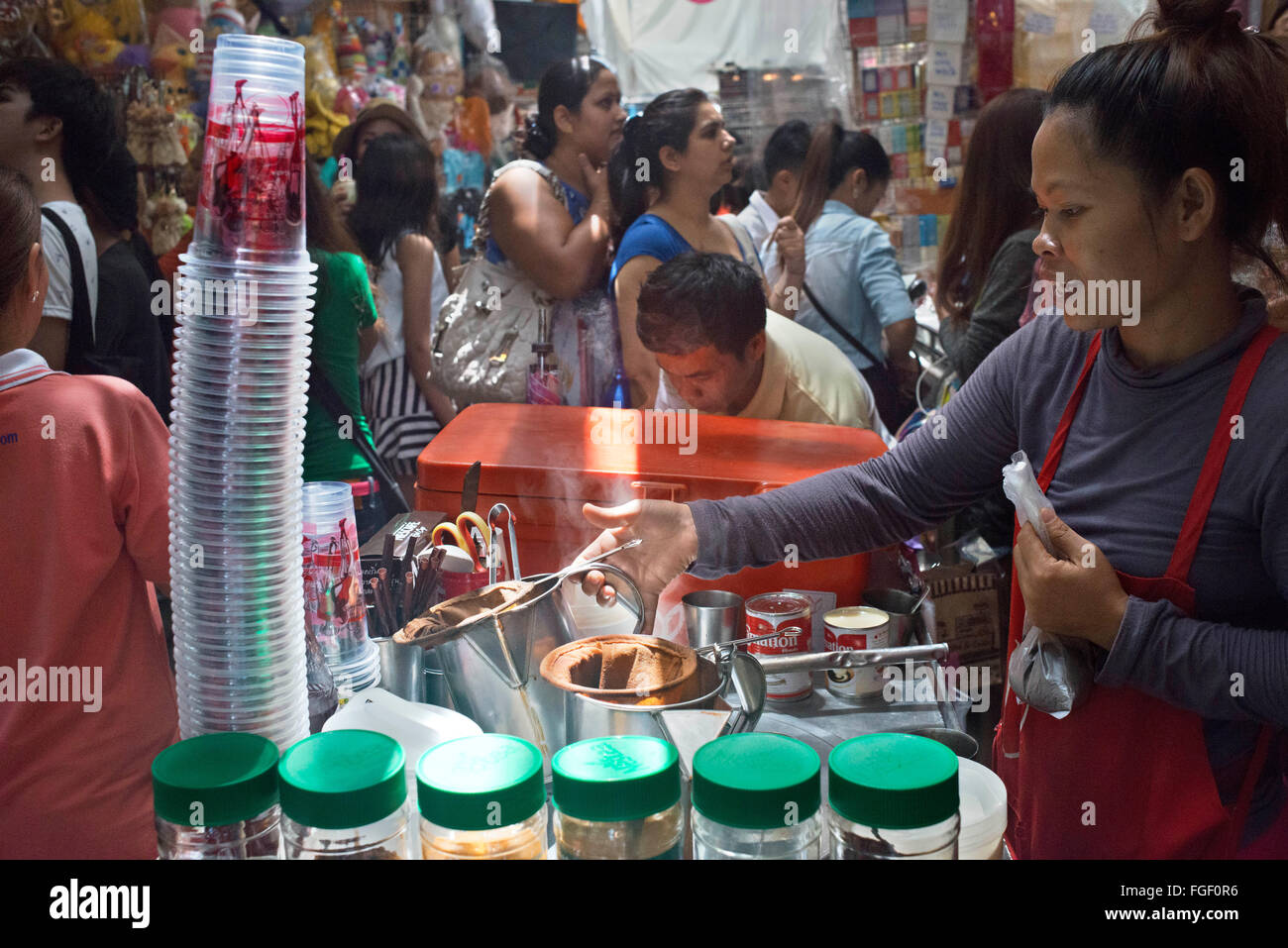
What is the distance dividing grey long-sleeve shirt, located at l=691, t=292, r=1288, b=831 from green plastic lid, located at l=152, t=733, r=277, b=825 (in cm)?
68

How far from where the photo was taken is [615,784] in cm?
86

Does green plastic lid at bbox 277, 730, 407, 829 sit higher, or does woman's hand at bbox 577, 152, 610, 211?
woman's hand at bbox 577, 152, 610, 211

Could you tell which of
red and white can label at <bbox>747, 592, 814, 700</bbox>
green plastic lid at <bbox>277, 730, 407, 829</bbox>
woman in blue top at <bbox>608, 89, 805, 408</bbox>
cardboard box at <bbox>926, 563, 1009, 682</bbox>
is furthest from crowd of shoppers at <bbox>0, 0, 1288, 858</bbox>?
woman in blue top at <bbox>608, 89, 805, 408</bbox>

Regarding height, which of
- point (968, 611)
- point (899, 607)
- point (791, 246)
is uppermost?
point (791, 246)

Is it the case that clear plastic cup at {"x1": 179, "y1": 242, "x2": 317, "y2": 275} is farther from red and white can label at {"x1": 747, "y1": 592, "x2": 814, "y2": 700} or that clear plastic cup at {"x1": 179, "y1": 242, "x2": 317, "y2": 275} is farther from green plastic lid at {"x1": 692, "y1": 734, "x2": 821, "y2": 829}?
red and white can label at {"x1": 747, "y1": 592, "x2": 814, "y2": 700}

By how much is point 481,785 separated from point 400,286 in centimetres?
281

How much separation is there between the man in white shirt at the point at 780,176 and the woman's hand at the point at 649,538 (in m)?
3.17

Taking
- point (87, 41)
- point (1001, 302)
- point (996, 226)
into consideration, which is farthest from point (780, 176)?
point (87, 41)

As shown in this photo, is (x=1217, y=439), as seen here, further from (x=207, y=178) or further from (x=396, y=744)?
(x=207, y=178)

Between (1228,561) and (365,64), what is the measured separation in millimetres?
4010

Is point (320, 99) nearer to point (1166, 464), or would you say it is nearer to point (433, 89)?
point (433, 89)

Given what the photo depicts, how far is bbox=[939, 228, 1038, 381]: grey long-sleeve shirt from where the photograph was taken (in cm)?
247

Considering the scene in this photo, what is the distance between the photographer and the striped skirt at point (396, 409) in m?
3.37
